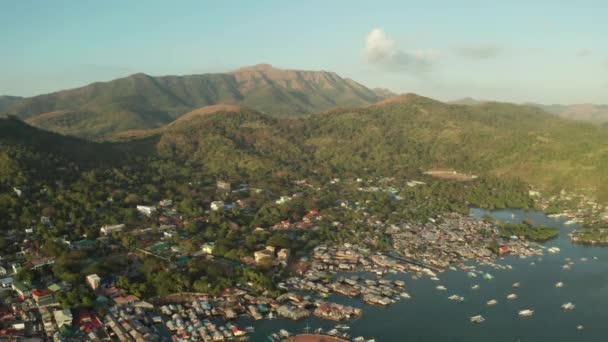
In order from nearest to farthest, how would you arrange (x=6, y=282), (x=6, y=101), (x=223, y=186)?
(x=6, y=282), (x=223, y=186), (x=6, y=101)

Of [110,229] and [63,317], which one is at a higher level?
[110,229]

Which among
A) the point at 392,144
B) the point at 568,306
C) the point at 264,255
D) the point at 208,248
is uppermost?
the point at 392,144

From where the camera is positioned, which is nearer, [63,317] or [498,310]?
[63,317]

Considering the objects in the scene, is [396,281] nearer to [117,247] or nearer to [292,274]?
[292,274]

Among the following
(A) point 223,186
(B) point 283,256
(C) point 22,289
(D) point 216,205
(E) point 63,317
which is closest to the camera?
(E) point 63,317

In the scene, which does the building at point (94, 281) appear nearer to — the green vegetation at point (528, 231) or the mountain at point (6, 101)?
the green vegetation at point (528, 231)

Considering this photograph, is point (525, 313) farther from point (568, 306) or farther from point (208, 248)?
point (208, 248)

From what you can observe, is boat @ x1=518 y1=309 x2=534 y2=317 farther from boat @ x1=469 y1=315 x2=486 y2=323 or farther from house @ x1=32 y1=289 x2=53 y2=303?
house @ x1=32 y1=289 x2=53 y2=303

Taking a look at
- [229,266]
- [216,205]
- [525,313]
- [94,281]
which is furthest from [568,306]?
[216,205]
